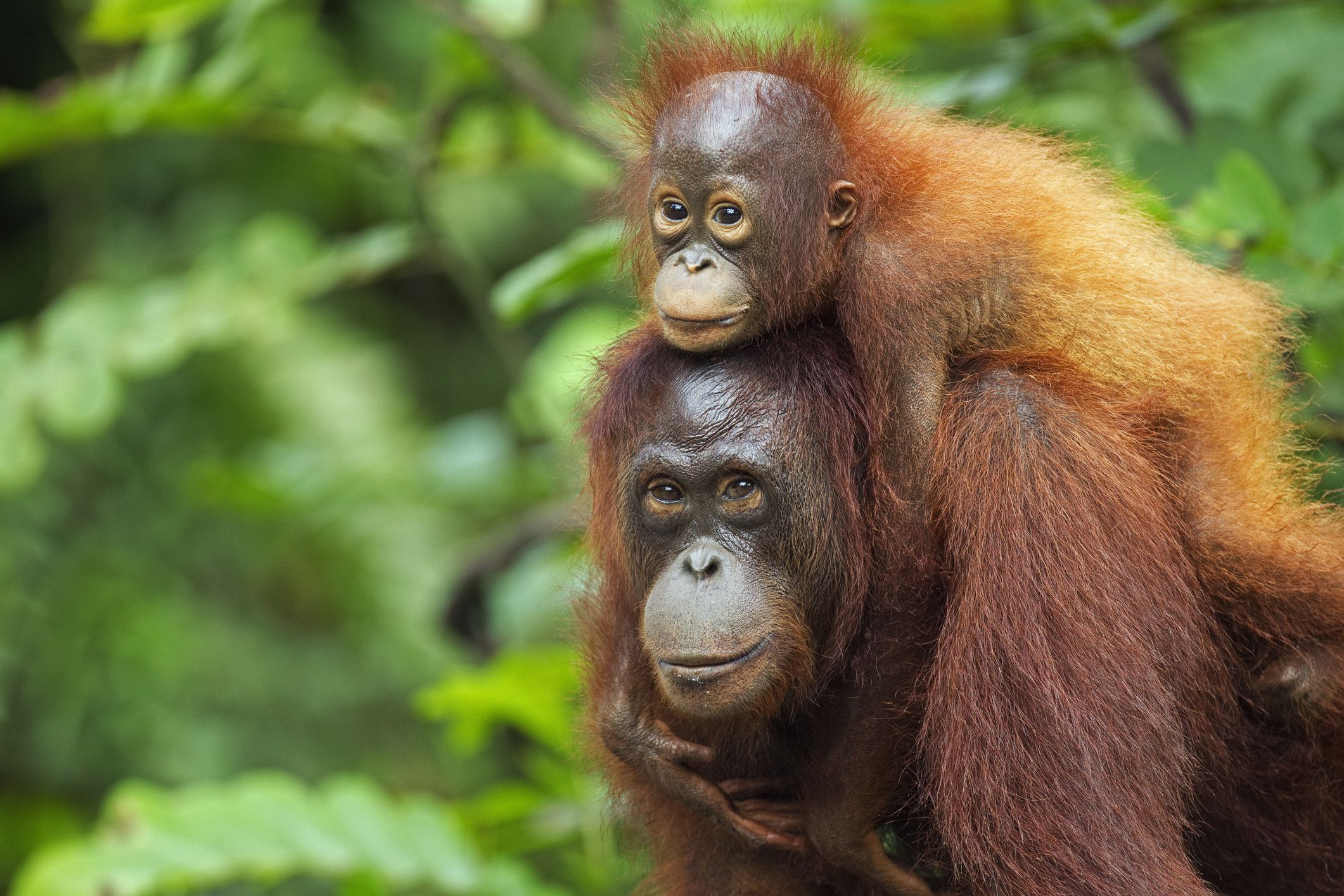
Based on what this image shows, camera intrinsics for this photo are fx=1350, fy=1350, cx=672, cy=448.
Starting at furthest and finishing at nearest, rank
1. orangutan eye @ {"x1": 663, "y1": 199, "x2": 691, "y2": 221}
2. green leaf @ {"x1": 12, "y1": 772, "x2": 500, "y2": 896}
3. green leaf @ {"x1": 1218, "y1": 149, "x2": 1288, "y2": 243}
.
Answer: green leaf @ {"x1": 12, "y1": 772, "x2": 500, "y2": 896} → green leaf @ {"x1": 1218, "y1": 149, "x2": 1288, "y2": 243} → orangutan eye @ {"x1": 663, "y1": 199, "x2": 691, "y2": 221}

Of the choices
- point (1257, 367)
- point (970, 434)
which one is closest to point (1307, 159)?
point (1257, 367)

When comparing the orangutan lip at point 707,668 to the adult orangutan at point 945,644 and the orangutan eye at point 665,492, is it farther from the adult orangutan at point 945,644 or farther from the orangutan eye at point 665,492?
the orangutan eye at point 665,492

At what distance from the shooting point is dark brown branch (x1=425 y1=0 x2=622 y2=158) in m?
3.84

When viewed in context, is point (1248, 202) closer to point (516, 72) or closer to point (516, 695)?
point (516, 72)

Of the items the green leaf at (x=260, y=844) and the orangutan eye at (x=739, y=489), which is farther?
the green leaf at (x=260, y=844)

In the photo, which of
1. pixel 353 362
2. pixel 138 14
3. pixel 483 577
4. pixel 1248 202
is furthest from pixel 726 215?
pixel 353 362

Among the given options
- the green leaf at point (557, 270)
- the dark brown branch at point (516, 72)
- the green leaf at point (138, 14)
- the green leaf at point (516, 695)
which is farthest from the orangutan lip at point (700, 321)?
the green leaf at point (138, 14)

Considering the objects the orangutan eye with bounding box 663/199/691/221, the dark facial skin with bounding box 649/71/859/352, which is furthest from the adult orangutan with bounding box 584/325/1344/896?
the orangutan eye with bounding box 663/199/691/221

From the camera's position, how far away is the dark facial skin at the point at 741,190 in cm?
231

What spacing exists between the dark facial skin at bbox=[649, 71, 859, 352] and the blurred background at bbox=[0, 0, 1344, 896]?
0.54 m

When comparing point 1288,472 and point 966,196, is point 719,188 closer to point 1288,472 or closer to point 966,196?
point 966,196

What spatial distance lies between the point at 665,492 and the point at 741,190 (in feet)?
1.81

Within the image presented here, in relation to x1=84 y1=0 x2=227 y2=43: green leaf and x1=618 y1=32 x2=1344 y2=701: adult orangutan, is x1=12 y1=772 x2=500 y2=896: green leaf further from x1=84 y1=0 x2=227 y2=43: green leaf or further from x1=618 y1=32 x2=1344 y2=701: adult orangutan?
x1=84 y1=0 x2=227 y2=43: green leaf

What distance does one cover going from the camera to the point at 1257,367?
258cm
